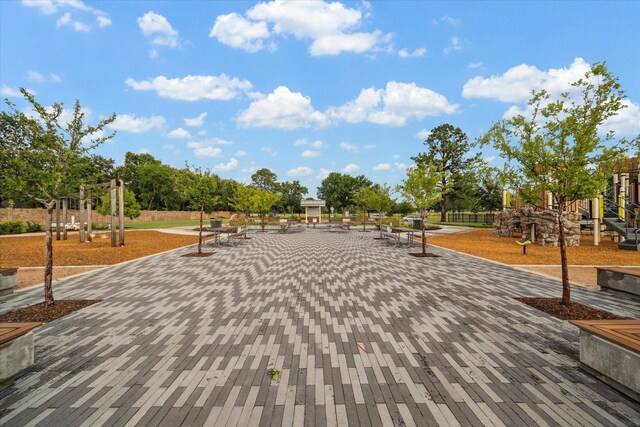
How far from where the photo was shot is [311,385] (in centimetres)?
356

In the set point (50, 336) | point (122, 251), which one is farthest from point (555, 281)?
point (122, 251)

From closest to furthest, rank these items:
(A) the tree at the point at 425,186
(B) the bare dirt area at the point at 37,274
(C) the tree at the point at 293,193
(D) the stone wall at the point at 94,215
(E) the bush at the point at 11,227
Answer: (B) the bare dirt area at the point at 37,274 < (A) the tree at the point at 425,186 < (E) the bush at the point at 11,227 < (D) the stone wall at the point at 94,215 < (C) the tree at the point at 293,193

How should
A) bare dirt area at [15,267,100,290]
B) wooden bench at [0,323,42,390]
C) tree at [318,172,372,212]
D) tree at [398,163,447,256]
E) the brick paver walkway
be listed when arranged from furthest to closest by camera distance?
tree at [318,172,372,212] < tree at [398,163,447,256] < bare dirt area at [15,267,100,290] < wooden bench at [0,323,42,390] < the brick paver walkway

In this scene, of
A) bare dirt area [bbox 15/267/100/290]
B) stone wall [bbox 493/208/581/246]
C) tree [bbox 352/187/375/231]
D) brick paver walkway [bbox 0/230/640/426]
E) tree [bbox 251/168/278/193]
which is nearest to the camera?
brick paver walkway [bbox 0/230/640/426]

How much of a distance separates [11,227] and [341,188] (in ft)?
186

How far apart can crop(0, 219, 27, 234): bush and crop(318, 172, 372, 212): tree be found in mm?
55470

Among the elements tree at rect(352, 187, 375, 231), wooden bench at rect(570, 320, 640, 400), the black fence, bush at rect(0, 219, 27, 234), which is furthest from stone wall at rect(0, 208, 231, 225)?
wooden bench at rect(570, 320, 640, 400)

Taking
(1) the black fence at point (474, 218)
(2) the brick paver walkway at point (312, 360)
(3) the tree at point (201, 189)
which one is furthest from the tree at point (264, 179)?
(2) the brick paver walkway at point (312, 360)

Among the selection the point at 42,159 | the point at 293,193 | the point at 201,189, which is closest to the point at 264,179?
the point at 293,193

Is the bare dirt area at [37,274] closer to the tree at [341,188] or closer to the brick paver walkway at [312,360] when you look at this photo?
the brick paver walkway at [312,360]

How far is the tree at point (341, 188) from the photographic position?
72.6m

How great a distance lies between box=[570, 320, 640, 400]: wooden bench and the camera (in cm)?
327

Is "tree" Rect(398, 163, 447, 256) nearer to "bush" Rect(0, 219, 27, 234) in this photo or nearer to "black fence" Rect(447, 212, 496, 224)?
"black fence" Rect(447, 212, 496, 224)

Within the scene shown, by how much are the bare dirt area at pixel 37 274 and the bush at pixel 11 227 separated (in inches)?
876
